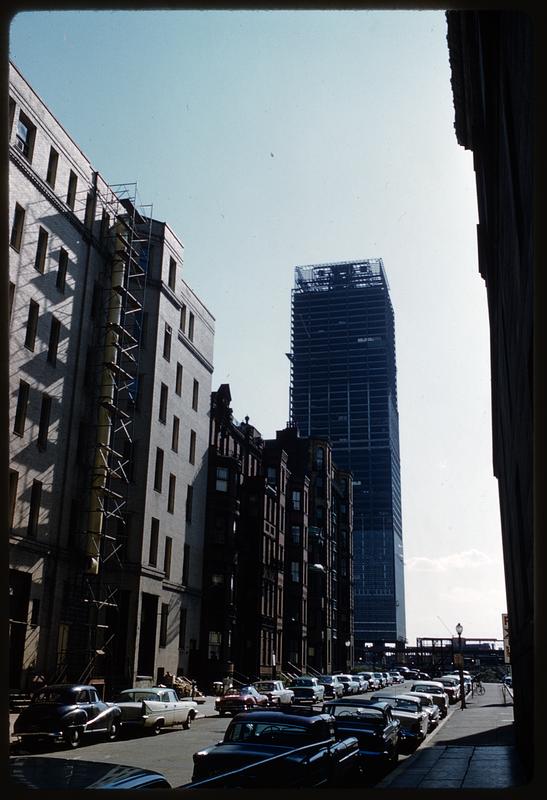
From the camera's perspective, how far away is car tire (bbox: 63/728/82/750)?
19344 millimetres

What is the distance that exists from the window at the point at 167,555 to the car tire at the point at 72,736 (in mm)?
26117

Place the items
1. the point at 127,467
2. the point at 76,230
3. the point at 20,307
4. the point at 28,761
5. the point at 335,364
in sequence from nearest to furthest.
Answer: the point at 28,761 → the point at 20,307 → the point at 76,230 → the point at 127,467 → the point at 335,364

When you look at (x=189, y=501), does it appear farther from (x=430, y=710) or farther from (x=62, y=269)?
(x=430, y=710)

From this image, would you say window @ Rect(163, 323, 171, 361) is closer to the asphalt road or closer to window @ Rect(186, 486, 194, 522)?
window @ Rect(186, 486, 194, 522)

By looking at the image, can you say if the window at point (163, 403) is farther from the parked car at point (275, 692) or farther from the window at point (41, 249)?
the parked car at point (275, 692)

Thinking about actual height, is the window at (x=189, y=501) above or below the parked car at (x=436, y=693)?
above

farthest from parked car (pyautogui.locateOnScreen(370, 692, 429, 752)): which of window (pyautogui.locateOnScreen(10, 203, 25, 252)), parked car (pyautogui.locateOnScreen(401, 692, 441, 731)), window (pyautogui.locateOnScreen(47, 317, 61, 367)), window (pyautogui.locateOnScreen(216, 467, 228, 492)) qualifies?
window (pyautogui.locateOnScreen(216, 467, 228, 492))

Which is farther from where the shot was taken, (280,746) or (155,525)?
(155,525)

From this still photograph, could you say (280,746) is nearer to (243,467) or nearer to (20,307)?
(20,307)

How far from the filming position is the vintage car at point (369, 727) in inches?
620

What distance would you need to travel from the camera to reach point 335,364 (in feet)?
235

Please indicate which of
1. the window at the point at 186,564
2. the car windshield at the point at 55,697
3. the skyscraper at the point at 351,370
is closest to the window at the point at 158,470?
the window at the point at 186,564

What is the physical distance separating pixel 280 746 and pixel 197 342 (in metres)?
44.3

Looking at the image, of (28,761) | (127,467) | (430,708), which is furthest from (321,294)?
(28,761)
